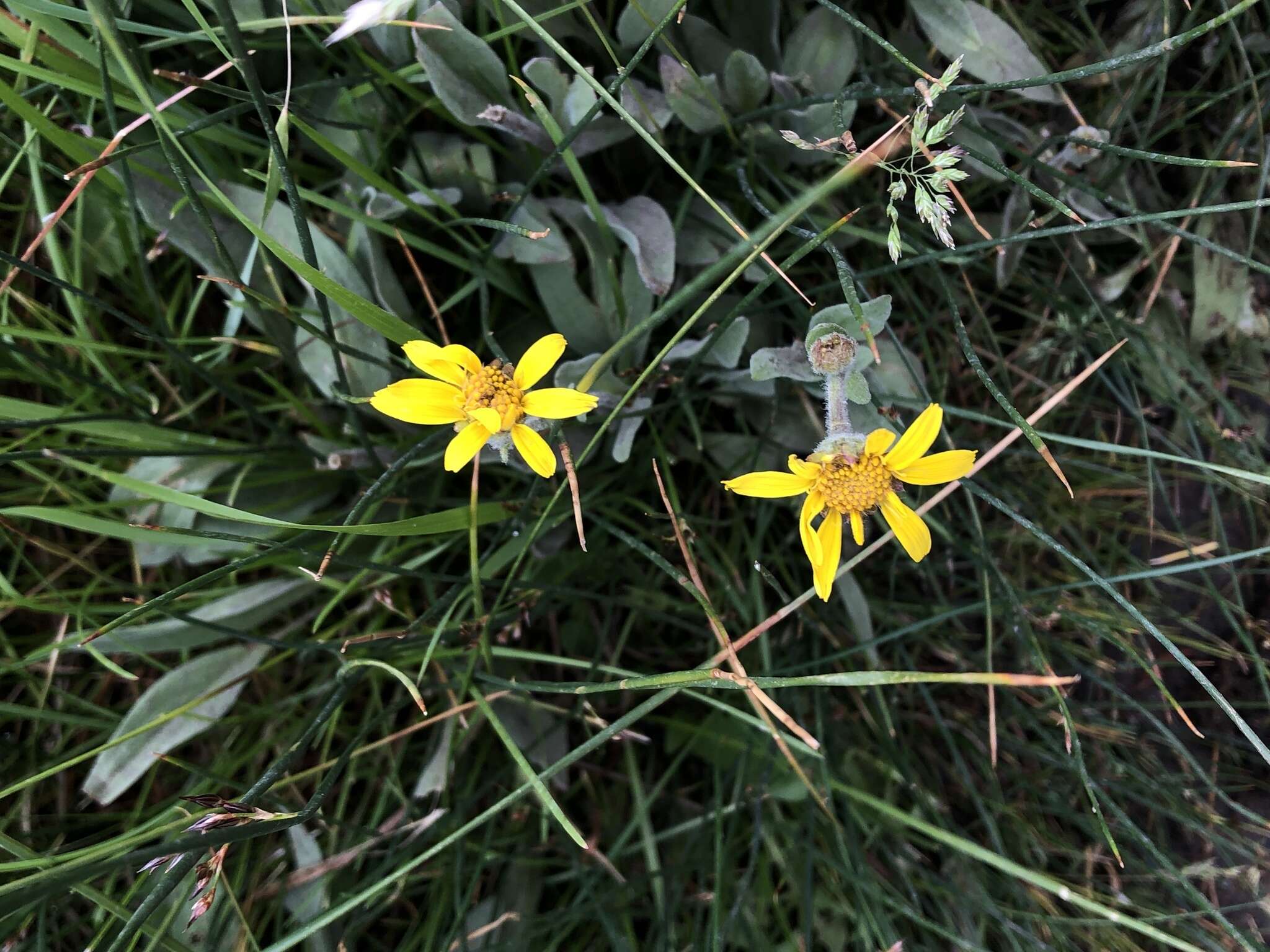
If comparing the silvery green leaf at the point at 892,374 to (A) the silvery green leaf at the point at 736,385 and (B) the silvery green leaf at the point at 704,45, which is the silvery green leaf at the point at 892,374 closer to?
(A) the silvery green leaf at the point at 736,385

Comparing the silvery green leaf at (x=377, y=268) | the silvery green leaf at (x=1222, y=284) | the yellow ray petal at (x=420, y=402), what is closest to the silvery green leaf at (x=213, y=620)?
the silvery green leaf at (x=377, y=268)

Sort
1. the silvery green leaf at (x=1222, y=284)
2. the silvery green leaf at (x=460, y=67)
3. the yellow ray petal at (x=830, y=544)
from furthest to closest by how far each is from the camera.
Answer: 1. the silvery green leaf at (x=1222, y=284)
2. the silvery green leaf at (x=460, y=67)
3. the yellow ray petal at (x=830, y=544)

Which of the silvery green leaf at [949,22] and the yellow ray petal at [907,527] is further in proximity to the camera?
the silvery green leaf at [949,22]

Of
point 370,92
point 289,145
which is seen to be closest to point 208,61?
point 289,145

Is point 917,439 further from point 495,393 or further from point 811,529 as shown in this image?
point 495,393

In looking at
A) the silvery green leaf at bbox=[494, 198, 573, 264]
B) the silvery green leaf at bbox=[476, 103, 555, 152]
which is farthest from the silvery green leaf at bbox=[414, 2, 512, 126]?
the silvery green leaf at bbox=[494, 198, 573, 264]

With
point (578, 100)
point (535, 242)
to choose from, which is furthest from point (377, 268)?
point (578, 100)

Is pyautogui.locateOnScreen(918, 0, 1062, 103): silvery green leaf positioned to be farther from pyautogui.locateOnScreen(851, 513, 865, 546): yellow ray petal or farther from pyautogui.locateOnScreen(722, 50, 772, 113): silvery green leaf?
pyautogui.locateOnScreen(851, 513, 865, 546): yellow ray petal
